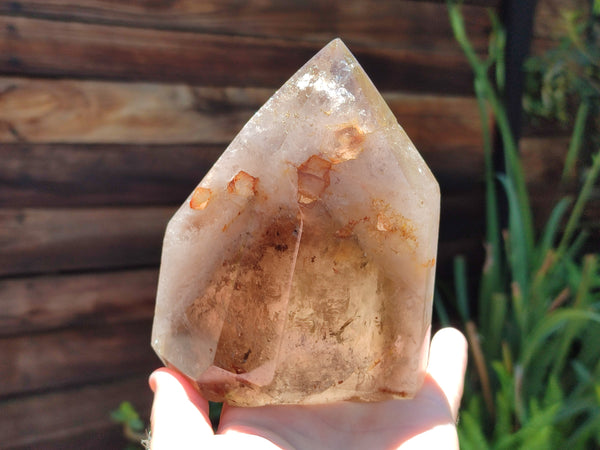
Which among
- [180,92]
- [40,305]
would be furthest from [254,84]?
[40,305]

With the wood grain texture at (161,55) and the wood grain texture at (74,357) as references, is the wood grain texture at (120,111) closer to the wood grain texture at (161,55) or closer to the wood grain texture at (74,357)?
the wood grain texture at (161,55)

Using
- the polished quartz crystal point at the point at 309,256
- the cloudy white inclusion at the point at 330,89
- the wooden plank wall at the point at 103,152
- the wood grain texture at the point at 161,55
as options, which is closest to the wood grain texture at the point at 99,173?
the wooden plank wall at the point at 103,152

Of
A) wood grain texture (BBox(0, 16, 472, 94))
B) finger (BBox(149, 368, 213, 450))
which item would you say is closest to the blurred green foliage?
wood grain texture (BBox(0, 16, 472, 94))

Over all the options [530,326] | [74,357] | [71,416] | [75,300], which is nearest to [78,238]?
[75,300]

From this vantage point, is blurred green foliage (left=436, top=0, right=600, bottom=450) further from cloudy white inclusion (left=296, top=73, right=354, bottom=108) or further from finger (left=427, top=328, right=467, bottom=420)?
cloudy white inclusion (left=296, top=73, right=354, bottom=108)

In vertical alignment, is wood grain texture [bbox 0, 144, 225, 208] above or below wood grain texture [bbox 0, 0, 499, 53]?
below

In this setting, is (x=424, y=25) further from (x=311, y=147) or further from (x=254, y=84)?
(x=311, y=147)
